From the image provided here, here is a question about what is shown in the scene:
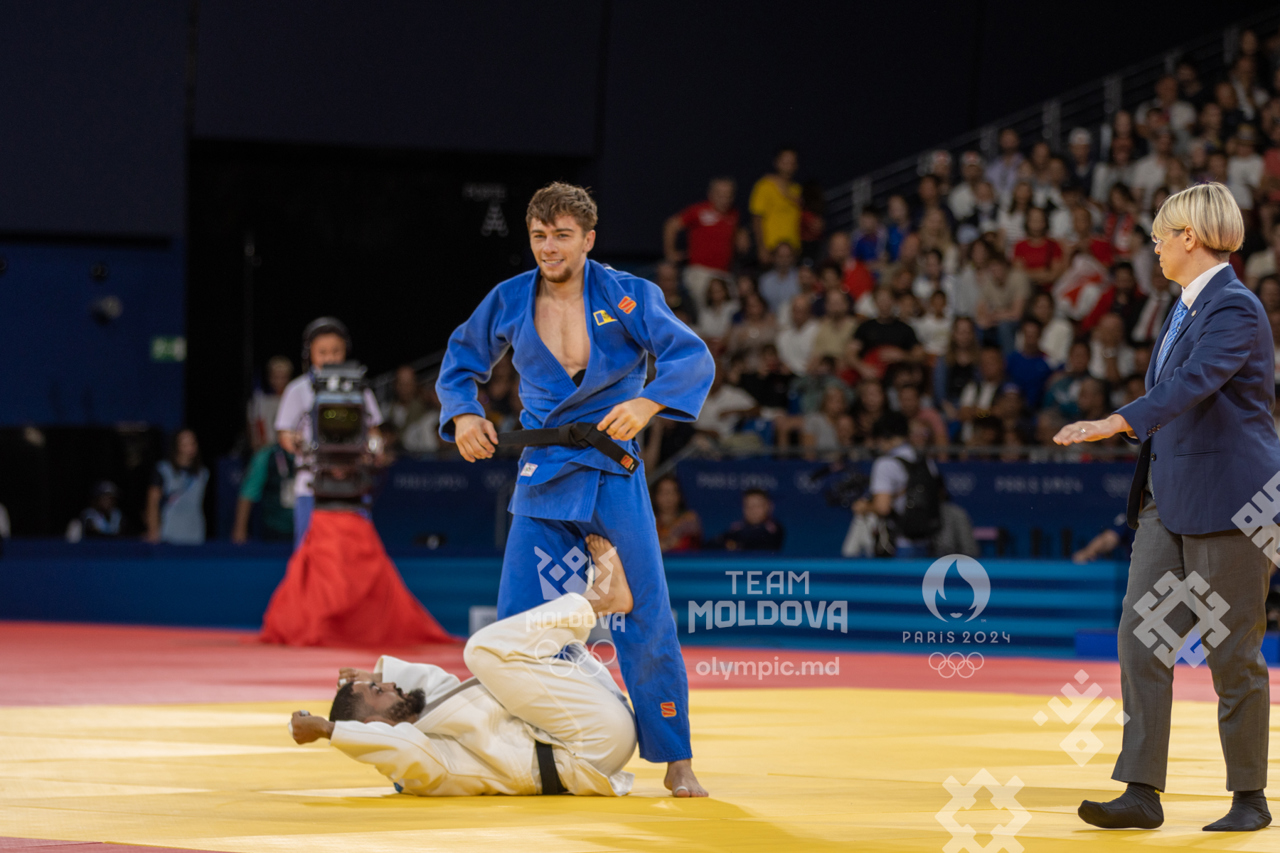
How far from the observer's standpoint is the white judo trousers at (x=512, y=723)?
423 cm

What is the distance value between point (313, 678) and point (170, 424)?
882 centimetres

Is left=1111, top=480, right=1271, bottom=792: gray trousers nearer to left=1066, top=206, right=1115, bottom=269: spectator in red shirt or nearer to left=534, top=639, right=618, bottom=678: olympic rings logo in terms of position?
left=534, top=639, right=618, bottom=678: olympic rings logo

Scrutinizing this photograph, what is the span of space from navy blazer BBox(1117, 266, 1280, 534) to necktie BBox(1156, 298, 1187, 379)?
39 mm

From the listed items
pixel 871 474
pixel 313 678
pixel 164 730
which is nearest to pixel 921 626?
pixel 871 474

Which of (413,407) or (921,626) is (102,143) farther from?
(921,626)

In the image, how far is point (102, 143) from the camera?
15.4m

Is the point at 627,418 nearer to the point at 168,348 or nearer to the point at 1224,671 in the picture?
the point at 1224,671

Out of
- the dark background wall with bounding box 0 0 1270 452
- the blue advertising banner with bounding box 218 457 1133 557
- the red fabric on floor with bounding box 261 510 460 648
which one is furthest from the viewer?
the dark background wall with bounding box 0 0 1270 452

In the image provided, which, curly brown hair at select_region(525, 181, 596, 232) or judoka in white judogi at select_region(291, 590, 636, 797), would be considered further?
curly brown hair at select_region(525, 181, 596, 232)

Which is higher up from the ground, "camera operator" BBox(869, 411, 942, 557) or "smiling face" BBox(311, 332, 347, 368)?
"smiling face" BBox(311, 332, 347, 368)

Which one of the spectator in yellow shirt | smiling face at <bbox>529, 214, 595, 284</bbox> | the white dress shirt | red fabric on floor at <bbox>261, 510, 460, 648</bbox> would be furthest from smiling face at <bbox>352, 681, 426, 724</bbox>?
the spectator in yellow shirt

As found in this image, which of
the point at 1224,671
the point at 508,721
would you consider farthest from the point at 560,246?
the point at 1224,671

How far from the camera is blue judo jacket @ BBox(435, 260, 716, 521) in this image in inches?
175

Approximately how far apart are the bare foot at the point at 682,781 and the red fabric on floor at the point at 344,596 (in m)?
5.16
